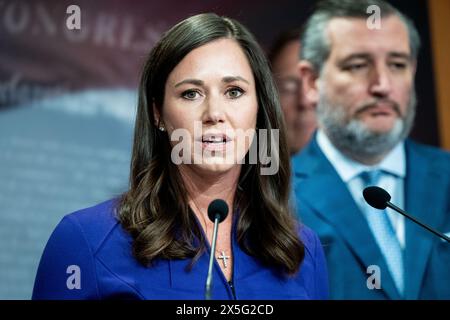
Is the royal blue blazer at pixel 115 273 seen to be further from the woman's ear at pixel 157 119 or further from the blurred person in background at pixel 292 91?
the blurred person in background at pixel 292 91

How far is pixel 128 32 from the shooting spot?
3.86 meters

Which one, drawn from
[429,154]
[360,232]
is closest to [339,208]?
[360,232]

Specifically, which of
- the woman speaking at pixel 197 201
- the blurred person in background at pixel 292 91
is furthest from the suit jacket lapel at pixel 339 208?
the woman speaking at pixel 197 201

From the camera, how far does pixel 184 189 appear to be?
2.51 meters

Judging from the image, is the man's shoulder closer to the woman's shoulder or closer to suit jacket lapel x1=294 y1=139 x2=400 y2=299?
suit jacket lapel x1=294 y1=139 x2=400 y2=299

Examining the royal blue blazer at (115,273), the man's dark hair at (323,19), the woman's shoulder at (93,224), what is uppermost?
the man's dark hair at (323,19)

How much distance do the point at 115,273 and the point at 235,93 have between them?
2.09ft

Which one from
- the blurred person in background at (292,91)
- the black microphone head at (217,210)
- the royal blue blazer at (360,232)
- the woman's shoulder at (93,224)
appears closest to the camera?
the black microphone head at (217,210)

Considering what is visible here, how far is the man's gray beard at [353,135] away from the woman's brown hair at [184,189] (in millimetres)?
1170

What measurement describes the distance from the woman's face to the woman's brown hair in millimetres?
45

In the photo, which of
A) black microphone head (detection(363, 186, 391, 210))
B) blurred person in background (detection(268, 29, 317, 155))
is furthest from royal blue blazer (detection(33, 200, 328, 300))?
blurred person in background (detection(268, 29, 317, 155))

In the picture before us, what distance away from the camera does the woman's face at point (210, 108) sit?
238 cm
